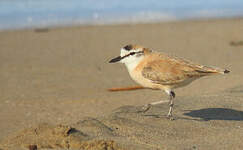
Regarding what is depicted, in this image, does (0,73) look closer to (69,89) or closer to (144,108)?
(69,89)

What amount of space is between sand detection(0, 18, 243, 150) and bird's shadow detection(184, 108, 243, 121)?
0.04 ft

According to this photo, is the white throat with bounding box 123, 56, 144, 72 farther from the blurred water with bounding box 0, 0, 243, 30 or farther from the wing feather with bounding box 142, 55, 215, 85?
the blurred water with bounding box 0, 0, 243, 30

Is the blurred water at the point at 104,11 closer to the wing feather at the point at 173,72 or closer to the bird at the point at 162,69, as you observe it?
the bird at the point at 162,69

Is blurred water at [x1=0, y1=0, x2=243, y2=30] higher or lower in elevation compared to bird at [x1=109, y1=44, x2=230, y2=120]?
higher

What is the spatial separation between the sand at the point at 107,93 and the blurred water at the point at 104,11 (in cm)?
140

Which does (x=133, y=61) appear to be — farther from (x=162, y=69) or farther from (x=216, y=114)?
(x=216, y=114)

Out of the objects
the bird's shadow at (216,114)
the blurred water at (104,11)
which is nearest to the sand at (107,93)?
the bird's shadow at (216,114)

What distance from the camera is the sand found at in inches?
219

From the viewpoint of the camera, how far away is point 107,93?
920cm

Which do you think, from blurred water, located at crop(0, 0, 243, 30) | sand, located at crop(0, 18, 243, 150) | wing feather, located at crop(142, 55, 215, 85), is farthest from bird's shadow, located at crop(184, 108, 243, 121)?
blurred water, located at crop(0, 0, 243, 30)

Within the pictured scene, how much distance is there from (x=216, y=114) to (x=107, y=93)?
2822mm

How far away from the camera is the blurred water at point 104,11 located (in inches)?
721

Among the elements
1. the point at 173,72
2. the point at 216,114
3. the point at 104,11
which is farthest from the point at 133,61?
the point at 104,11

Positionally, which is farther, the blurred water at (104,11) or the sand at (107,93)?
the blurred water at (104,11)
